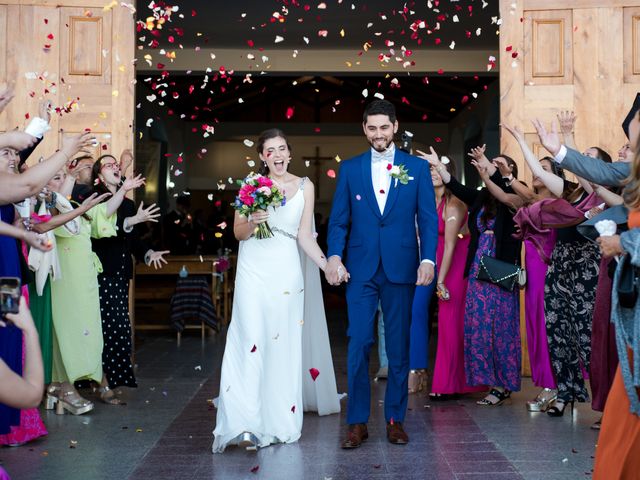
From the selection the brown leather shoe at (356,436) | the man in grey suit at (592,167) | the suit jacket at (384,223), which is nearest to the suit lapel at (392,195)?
the suit jacket at (384,223)

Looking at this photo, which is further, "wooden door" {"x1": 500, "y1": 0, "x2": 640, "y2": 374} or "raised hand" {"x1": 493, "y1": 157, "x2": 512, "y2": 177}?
"wooden door" {"x1": 500, "y1": 0, "x2": 640, "y2": 374}

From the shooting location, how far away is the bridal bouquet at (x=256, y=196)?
545 centimetres

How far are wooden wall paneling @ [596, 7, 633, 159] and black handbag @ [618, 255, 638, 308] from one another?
522 cm

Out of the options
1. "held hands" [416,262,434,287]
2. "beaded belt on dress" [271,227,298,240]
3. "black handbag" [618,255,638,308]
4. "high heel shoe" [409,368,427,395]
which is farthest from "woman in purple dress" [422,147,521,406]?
"black handbag" [618,255,638,308]

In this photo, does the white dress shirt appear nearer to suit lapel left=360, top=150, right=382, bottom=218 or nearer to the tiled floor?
suit lapel left=360, top=150, right=382, bottom=218

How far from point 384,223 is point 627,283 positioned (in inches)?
92.0

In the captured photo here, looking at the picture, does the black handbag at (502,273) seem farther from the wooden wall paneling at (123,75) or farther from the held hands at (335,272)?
the wooden wall paneling at (123,75)

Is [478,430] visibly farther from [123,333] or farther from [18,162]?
[18,162]

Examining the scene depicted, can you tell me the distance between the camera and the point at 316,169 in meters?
27.0

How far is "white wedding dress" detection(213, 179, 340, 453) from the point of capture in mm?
5418

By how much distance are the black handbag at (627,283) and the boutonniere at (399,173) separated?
229cm

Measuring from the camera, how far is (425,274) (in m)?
5.30

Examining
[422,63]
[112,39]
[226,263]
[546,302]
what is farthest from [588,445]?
[422,63]

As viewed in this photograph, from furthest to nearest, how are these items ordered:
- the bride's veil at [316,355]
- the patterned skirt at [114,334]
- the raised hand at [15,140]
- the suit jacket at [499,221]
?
the patterned skirt at [114,334], the suit jacket at [499,221], the bride's veil at [316,355], the raised hand at [15,140]
